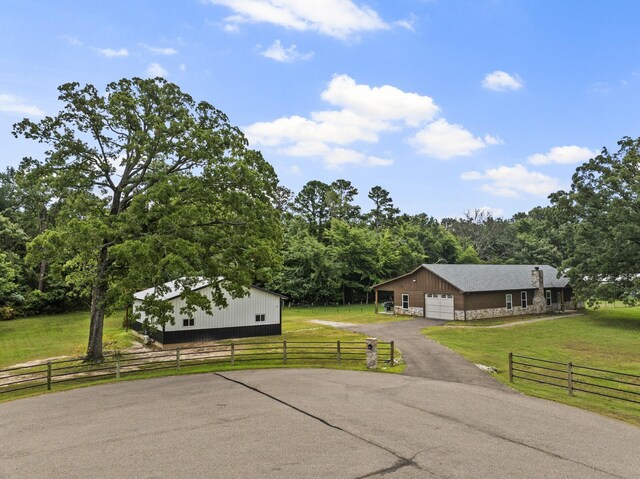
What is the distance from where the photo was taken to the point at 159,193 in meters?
16.6

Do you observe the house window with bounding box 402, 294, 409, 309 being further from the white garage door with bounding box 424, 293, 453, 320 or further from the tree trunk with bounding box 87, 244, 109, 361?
the tree trunk with bounding box 87, 244, 109, 361

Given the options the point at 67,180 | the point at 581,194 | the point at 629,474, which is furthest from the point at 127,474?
the point at 581,194

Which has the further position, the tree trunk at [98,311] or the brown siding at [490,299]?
the brown siding at [490,299]

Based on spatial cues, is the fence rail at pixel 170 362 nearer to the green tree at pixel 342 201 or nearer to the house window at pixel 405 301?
the house window at pixel 405 301

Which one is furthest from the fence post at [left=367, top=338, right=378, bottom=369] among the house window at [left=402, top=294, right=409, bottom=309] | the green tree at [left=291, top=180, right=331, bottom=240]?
the green tree at [left=291, top=180, right=331, bottom=240]

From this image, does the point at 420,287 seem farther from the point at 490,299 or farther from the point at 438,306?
the point at 490,299

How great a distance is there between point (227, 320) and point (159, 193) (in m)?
11.6

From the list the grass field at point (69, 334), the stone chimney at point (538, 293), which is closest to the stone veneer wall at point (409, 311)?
the grass field at point (69, 334)

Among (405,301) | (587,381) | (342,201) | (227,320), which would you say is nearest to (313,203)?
(342,201)

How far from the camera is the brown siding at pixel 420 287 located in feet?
113

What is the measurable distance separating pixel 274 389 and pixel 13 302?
39411mm

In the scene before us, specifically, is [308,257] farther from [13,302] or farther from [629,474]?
[629,474]

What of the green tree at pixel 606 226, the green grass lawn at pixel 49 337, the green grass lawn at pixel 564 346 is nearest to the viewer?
the green grass lawn at pixel 564 346

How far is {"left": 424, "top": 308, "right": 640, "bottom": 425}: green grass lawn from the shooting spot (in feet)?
41.6
